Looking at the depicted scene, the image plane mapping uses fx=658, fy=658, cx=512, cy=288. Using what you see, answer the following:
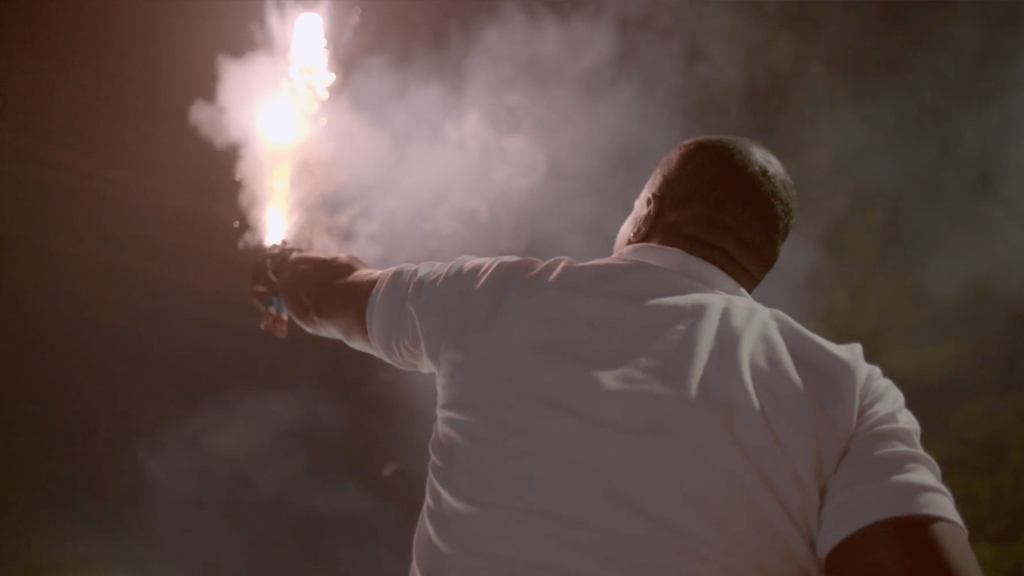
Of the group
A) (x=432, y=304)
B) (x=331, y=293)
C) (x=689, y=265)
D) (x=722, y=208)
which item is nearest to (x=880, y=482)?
(x=689, y=265)

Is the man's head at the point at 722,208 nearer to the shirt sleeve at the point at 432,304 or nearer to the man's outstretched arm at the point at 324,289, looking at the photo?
the shirt sleeve at the point at 432,304

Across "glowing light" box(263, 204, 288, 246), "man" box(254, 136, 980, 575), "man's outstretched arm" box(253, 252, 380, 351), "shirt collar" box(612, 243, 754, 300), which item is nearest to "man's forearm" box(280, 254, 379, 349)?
"man's outstretched arm" box(253, 252, 380, 351)

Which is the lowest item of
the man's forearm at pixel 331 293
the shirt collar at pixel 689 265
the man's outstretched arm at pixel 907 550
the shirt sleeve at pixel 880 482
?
the man's outstretched arm at pixel 907 550

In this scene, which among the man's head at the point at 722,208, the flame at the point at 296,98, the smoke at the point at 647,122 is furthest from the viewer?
the smoke at the point at 647,122

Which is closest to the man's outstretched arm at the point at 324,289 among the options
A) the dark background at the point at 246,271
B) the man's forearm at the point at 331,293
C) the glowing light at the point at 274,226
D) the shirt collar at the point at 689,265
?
the man's forearm at the point at 331,293

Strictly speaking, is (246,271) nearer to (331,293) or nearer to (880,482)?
(331,293)

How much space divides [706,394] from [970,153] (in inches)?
141

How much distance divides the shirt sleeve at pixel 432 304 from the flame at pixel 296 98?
1767 mm

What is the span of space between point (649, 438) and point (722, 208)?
71 centimetres

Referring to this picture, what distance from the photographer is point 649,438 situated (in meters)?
1.11

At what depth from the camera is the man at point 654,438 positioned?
3.50 feet

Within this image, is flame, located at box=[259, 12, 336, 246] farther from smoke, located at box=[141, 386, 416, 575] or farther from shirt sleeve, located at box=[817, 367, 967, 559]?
shirt sleeve, located at box=[817, 367, 967, 559]

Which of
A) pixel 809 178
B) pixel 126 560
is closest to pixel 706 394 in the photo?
pixel 809 178

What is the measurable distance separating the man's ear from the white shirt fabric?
28 cm
